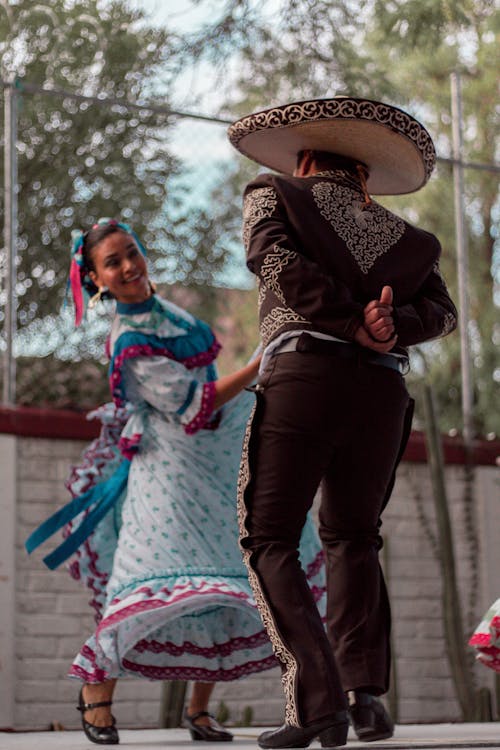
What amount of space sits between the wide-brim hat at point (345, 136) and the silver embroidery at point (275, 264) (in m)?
0.38

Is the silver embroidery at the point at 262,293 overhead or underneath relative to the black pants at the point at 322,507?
overhead

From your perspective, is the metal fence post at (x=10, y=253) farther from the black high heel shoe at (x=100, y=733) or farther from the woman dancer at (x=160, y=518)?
the black high heel shoe at (x=100, y=733)

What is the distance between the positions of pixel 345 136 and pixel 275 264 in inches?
17.1

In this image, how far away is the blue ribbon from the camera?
13.7ft

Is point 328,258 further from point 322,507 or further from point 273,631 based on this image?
point 273,631

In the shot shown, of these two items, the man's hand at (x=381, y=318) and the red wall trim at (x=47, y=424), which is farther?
the red wall trim at (x=47, y=424)

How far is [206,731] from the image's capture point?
13.2 ft

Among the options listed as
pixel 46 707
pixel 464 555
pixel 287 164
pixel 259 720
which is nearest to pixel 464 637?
pixel 464 555

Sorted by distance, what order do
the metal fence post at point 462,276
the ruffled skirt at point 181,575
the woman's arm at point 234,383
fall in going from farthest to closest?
1. the metal fence post at point 462,276
2. the woman's arm at point 234,383
3. the ruffled skirt at point 181,575

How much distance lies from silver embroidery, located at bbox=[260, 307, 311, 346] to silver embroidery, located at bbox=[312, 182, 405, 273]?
0.65 ft

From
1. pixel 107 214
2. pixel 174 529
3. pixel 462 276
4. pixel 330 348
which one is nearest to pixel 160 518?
pixel 174 529

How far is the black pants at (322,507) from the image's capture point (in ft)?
9.77

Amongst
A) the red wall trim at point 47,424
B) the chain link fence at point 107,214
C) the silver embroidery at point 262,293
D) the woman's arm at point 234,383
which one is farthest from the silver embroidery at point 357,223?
the chain link fence at point 107,214

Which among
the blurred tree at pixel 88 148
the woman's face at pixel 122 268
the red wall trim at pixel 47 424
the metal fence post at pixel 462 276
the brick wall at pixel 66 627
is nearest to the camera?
the woman's face at pixel 122 268
